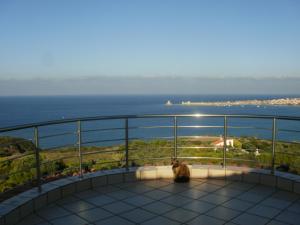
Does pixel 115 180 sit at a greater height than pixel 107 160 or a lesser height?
greater

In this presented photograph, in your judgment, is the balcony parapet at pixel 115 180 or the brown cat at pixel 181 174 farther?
the brown cat at pixel 181 174

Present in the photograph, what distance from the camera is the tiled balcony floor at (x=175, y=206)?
2.99 metres

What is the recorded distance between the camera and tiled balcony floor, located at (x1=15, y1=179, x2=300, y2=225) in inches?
118

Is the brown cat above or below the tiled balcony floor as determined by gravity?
above

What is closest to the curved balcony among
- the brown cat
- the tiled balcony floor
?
the tiled balcony floor

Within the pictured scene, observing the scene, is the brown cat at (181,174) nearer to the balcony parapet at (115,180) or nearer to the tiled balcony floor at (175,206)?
the tiled balcony floor at (175,206)

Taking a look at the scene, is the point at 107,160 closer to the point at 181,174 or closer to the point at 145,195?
the point at 181,174

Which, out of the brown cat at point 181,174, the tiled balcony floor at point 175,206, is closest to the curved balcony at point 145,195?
the tiled balcony floor at point 175,206

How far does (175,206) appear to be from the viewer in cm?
339

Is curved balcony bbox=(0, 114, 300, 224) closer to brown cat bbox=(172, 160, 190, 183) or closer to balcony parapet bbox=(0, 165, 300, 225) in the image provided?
balcony parapet bbox=(0, 165, 300, 225)

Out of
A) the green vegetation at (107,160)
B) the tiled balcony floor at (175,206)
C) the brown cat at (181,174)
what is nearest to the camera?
the tiled balcony floor at (175,206)

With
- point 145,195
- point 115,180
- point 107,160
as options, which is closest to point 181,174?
point 145,195

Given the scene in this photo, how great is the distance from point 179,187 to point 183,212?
95 centimetres

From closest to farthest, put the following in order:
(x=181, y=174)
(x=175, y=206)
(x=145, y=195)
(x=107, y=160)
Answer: (x=175, y=206) → (x=145, y=195) → (x=181, y=174) → (x=107, y=160)
